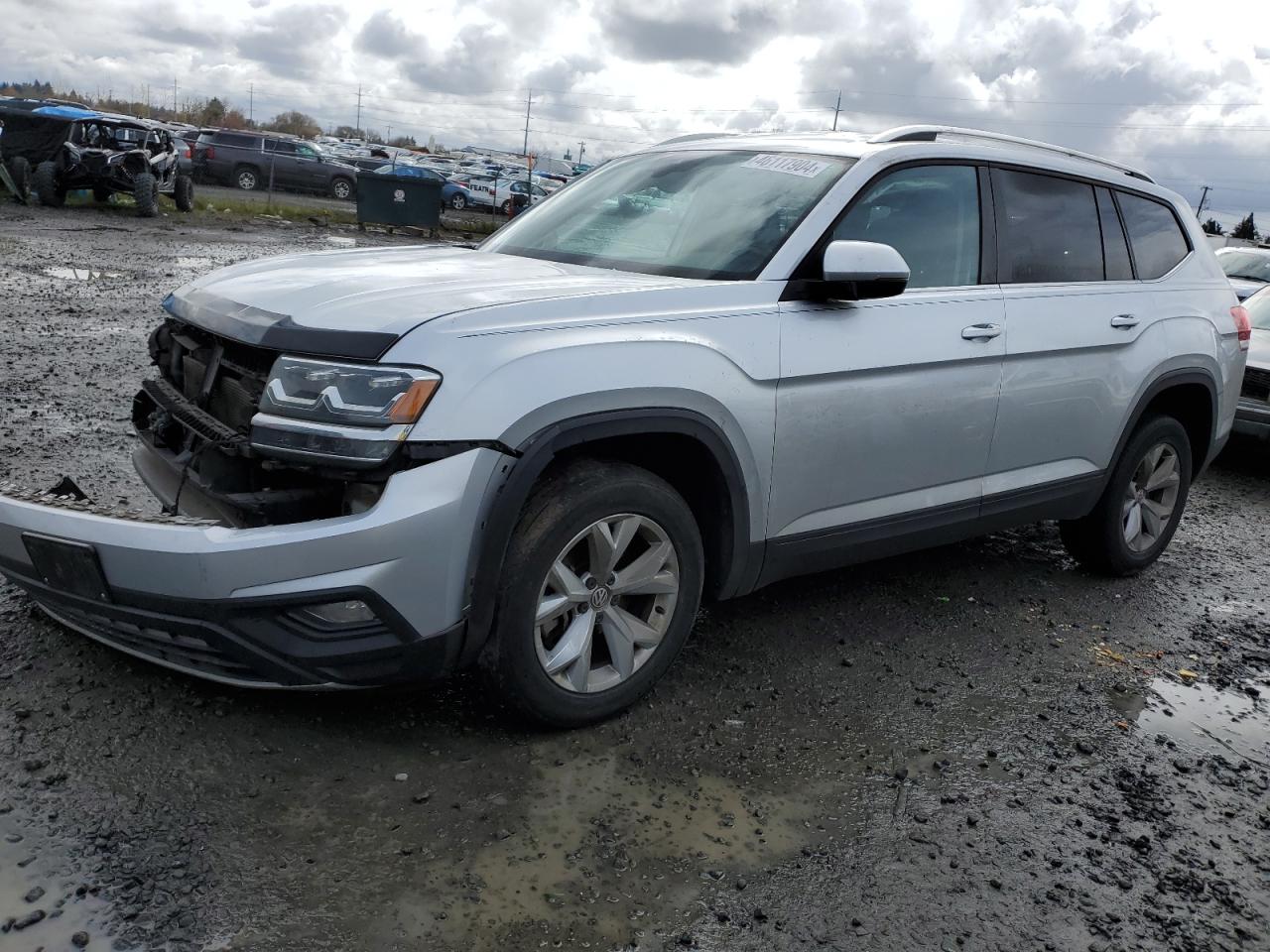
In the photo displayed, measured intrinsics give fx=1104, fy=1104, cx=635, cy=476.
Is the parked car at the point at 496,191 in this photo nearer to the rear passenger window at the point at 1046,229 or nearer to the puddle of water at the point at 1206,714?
the rear passenger window at the point at 1046,229

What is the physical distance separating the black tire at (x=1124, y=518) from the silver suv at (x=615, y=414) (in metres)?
0.09

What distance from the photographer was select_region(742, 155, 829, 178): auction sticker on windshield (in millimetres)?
3932

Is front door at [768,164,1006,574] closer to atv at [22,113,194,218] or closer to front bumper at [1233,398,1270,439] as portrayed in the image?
front bumper at [1233,398,1270,439]

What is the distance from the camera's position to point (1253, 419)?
27.1ft

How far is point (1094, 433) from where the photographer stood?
188 inches

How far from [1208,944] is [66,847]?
277 centimetres

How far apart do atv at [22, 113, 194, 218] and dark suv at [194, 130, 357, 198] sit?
10218 millimetres

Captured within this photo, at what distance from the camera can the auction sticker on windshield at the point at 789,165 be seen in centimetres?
393

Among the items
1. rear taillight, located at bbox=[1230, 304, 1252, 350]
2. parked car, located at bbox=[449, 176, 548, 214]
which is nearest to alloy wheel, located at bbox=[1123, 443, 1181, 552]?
rear taillight, located at bbox=[1230, 304, 1252, 350]

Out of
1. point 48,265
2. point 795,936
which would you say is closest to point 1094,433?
point 795,936

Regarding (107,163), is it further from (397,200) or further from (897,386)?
(897,386)

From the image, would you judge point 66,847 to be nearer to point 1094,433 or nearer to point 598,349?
point 598,349

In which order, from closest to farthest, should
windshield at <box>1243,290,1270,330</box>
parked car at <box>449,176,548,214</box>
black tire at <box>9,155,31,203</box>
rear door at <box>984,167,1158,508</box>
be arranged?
rear door at <box>984,167,1158,508</box>
windshield at <box>1243,290,1270,330</box>
black tire at <box>9,155,31,203</box>
parked car at <box>449,176,548,214</box>

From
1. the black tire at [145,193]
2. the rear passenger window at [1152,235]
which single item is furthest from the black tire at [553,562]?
the black tire at [145,193]
